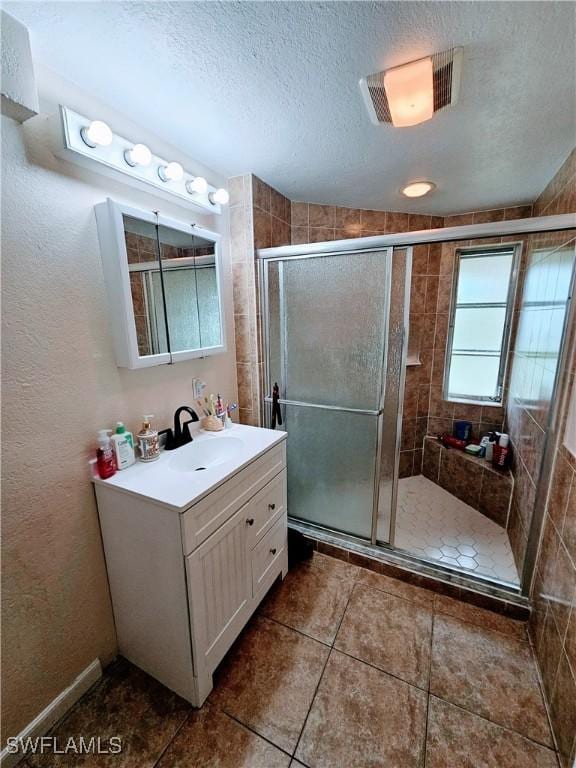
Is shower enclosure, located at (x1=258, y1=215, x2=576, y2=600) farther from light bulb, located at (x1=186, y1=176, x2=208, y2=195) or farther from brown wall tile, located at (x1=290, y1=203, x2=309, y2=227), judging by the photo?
brown wall tile, located at (x1=290, y1=203, x2=309, y2=227)

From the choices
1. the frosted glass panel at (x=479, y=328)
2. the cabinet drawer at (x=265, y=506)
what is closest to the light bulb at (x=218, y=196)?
the cabinet drawer at (x=265, y=506)

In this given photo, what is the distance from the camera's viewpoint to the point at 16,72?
2.64ft

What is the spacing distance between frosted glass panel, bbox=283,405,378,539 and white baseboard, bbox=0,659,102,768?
1.19m

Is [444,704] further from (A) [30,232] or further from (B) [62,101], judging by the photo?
(B) [62,101]

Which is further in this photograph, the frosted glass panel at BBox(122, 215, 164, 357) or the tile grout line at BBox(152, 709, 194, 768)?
the frosted glass panel at BBox(122, 215, 164, 357)

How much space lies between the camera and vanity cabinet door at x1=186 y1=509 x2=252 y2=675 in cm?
103

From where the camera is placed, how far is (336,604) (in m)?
1.50

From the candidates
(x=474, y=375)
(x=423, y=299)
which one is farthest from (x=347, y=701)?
(x=423, y=299)

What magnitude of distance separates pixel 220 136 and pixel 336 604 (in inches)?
86.5

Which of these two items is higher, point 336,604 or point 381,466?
point 381,466

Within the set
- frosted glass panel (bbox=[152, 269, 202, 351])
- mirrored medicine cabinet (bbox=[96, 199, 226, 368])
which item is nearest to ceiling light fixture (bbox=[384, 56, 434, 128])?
mirrored medicine cabinet (bbox=[96, 199, 226, 368])

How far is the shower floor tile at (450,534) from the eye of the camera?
1.75 m

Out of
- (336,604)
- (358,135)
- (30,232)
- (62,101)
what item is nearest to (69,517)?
(30,232)

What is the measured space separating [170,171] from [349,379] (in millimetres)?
1255
